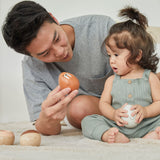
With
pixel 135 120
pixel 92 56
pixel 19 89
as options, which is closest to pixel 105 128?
pixel 135 120

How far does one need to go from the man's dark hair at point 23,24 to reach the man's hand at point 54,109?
272mm

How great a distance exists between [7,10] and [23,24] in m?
1.24

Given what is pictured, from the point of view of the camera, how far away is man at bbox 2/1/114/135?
1082 millimetres

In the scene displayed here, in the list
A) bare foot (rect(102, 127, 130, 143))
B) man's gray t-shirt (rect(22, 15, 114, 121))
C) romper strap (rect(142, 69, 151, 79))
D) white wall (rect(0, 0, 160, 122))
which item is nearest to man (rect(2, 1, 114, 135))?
man's gray t-shirt (rect(22, 15, 114, 121))

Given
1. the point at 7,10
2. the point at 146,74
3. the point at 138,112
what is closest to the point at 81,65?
the point at 146,74

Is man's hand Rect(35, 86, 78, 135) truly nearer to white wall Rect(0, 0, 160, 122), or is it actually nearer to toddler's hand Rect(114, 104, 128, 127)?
toddler's hand Rect(114, 104, 128, 127)

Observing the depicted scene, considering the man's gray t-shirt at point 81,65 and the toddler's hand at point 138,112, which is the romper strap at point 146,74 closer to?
the toddler's hand at point 138,112

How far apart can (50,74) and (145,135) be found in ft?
2.16

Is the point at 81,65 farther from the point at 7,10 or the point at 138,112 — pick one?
the point at 7,10

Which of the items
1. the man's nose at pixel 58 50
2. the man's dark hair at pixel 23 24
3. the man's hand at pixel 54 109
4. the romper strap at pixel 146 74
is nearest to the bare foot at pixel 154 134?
the romper strap at pixel 146 74

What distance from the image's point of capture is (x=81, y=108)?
1.35 metres

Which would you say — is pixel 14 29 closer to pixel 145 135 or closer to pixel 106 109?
pixel 106 109

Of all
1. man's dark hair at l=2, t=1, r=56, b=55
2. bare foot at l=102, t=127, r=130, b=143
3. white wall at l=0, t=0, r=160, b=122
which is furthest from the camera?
white wall at l=0, t=0, r=160, b=122

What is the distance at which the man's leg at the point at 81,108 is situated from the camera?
135 cm
